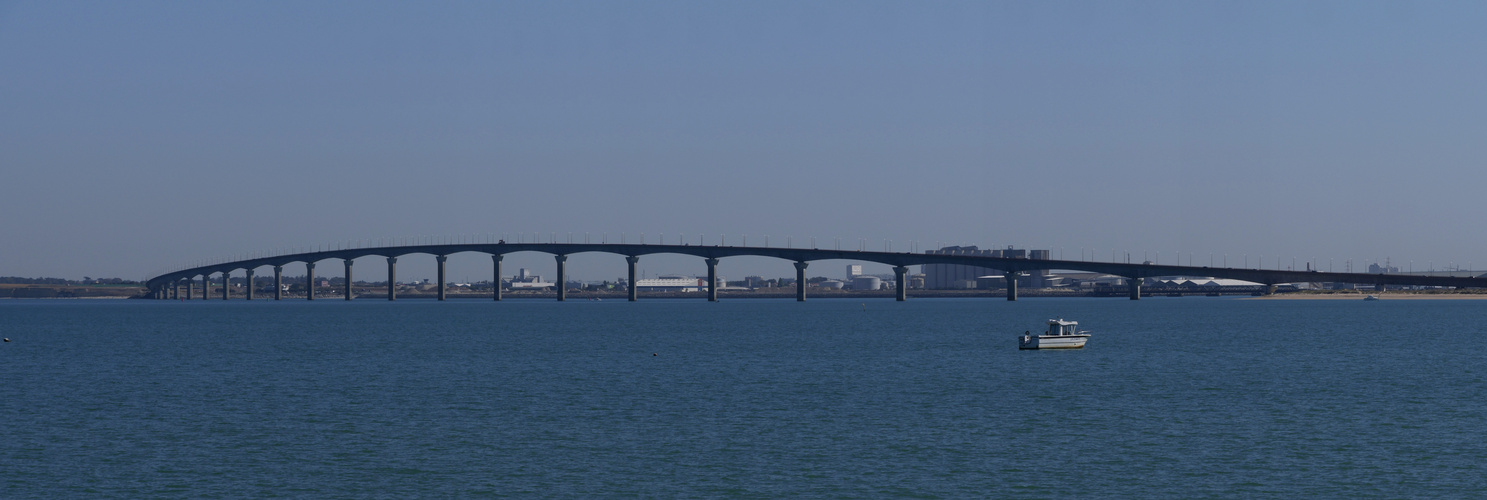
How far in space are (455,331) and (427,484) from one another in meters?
88.5

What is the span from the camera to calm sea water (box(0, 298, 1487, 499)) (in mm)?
30359

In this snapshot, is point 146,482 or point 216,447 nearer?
point 146,482

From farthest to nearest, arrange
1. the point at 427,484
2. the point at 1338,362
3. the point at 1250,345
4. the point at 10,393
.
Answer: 1. the point at 1250,345
2. the point at 1338,362
3. the point at 10,393
4. the point at 427,484

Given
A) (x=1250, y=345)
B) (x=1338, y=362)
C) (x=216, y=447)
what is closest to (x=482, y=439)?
(x=216, y=447)

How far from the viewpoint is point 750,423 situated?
134ft

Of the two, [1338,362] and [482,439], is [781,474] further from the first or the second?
[1338,362]

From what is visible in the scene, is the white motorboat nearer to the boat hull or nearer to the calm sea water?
the boat hull

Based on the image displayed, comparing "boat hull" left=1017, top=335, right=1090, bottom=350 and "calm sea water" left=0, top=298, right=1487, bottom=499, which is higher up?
"boat hull" left=1017, top=335, right=1090, bottom=350

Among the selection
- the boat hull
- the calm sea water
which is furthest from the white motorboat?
the calm sea water

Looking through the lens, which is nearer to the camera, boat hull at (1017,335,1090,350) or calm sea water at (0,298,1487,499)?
calm sea water at (0,298,1487,499)

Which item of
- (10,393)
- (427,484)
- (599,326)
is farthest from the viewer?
(599,326)

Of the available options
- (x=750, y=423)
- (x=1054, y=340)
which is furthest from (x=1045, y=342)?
(x=750, y=423)

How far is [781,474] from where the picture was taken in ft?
103

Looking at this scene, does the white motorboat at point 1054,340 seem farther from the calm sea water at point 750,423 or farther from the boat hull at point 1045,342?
the calm sea water at point 750,423
